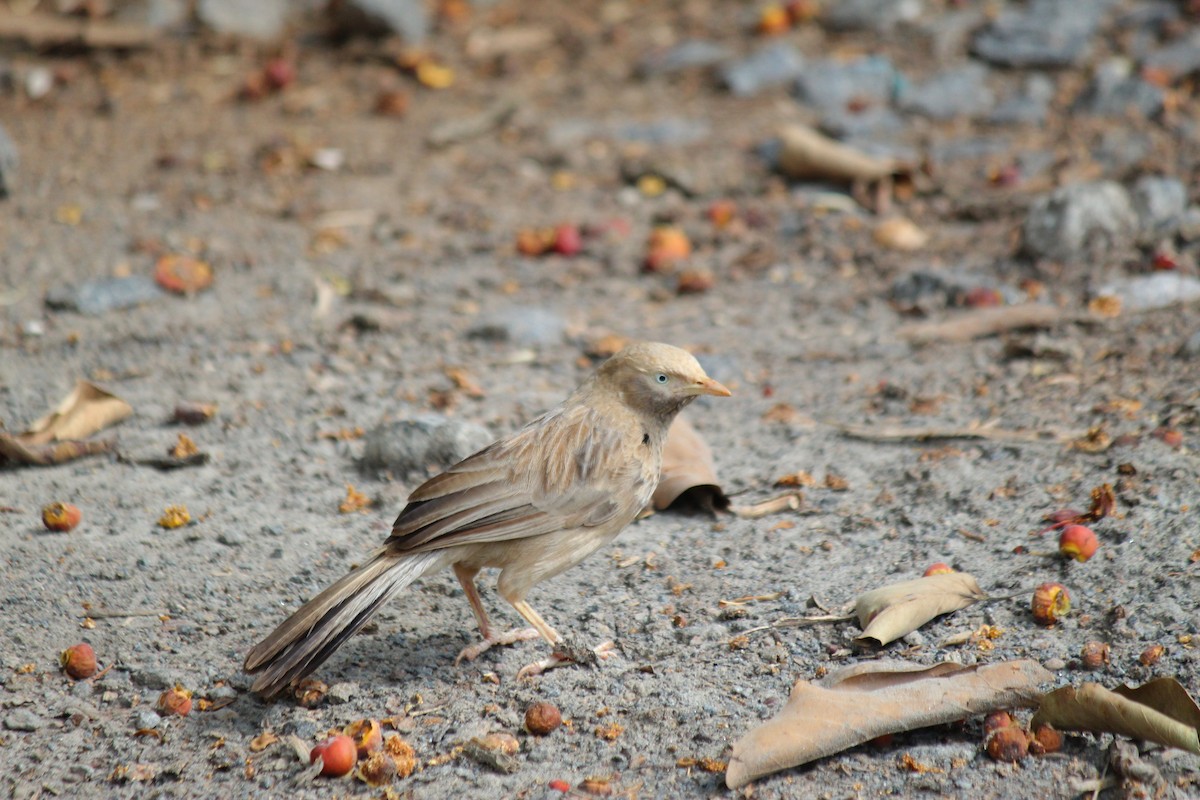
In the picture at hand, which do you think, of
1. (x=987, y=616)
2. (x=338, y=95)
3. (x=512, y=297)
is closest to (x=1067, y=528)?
(x=987, y=616)

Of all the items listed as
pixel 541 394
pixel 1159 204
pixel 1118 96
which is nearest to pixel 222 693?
pixel 541 394

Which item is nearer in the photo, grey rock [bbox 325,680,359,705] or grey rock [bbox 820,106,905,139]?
grey rock [bbox 325,680,359,705]

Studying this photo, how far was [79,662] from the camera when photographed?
15.2ft

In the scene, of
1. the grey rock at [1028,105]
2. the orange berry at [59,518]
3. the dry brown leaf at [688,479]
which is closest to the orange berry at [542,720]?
the dry brown leaf at [688,479]

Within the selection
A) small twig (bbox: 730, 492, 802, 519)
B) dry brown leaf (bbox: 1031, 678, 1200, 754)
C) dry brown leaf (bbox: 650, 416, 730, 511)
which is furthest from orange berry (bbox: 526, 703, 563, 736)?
small twig (bbox: 730, 492, 802, 519)

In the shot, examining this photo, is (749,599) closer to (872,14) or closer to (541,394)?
(541,394)

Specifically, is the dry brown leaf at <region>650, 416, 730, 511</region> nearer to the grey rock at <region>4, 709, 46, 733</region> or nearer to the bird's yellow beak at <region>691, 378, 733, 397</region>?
the bird's yellow beak at <region>691, 378, 733, 397</region>

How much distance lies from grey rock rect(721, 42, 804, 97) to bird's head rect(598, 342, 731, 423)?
654 cm

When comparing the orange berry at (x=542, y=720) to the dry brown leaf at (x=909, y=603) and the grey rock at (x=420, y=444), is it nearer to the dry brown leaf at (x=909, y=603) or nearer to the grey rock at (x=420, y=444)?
the dry brown leaf at (x=909, y=603)

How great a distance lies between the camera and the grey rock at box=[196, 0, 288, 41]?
1203 centimetres

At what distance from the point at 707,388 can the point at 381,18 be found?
26.2ft

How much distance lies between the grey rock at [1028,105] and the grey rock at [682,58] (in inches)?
102

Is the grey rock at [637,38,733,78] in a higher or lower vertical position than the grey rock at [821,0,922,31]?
lower

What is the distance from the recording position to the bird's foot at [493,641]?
4.91 m
